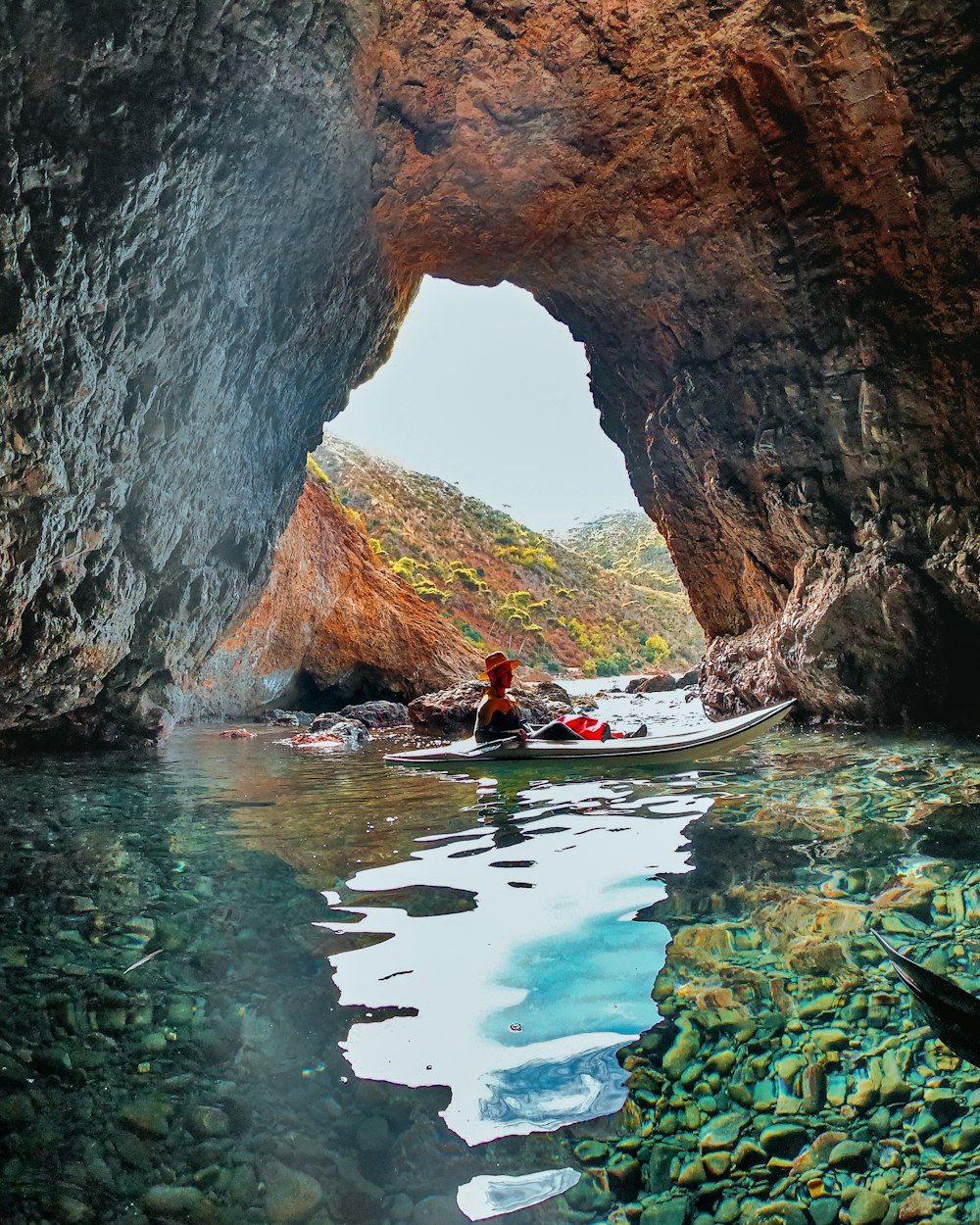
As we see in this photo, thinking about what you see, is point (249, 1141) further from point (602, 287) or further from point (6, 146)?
point (602, 287)

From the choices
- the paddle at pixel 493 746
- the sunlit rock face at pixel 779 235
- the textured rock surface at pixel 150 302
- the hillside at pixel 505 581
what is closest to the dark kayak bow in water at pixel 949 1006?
the textured rock surface at pixel 150 302

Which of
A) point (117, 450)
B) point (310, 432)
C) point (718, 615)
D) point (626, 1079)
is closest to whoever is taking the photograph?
point (626, 1079)

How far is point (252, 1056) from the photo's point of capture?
1952 millimetres

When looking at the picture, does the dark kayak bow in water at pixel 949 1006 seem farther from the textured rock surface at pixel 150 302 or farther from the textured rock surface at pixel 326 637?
the textured rock surface at pixel 326 637

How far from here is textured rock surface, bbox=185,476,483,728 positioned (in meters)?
16.0

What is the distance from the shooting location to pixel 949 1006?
5.86 feet

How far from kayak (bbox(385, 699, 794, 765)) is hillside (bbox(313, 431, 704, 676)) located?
2851 cm

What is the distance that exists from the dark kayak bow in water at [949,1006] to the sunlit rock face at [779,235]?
697 cm

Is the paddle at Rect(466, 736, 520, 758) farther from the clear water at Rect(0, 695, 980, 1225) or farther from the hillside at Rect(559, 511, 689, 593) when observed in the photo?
the hillside at Rect(559, 511, 689, 593)

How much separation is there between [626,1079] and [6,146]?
4917 mm

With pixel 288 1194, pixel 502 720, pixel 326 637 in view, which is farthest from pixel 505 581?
pixel 288 1194

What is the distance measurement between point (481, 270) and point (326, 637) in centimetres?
918

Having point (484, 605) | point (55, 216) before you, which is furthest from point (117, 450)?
point (484, 605)

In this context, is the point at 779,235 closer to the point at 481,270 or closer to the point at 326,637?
the point at 481,270
